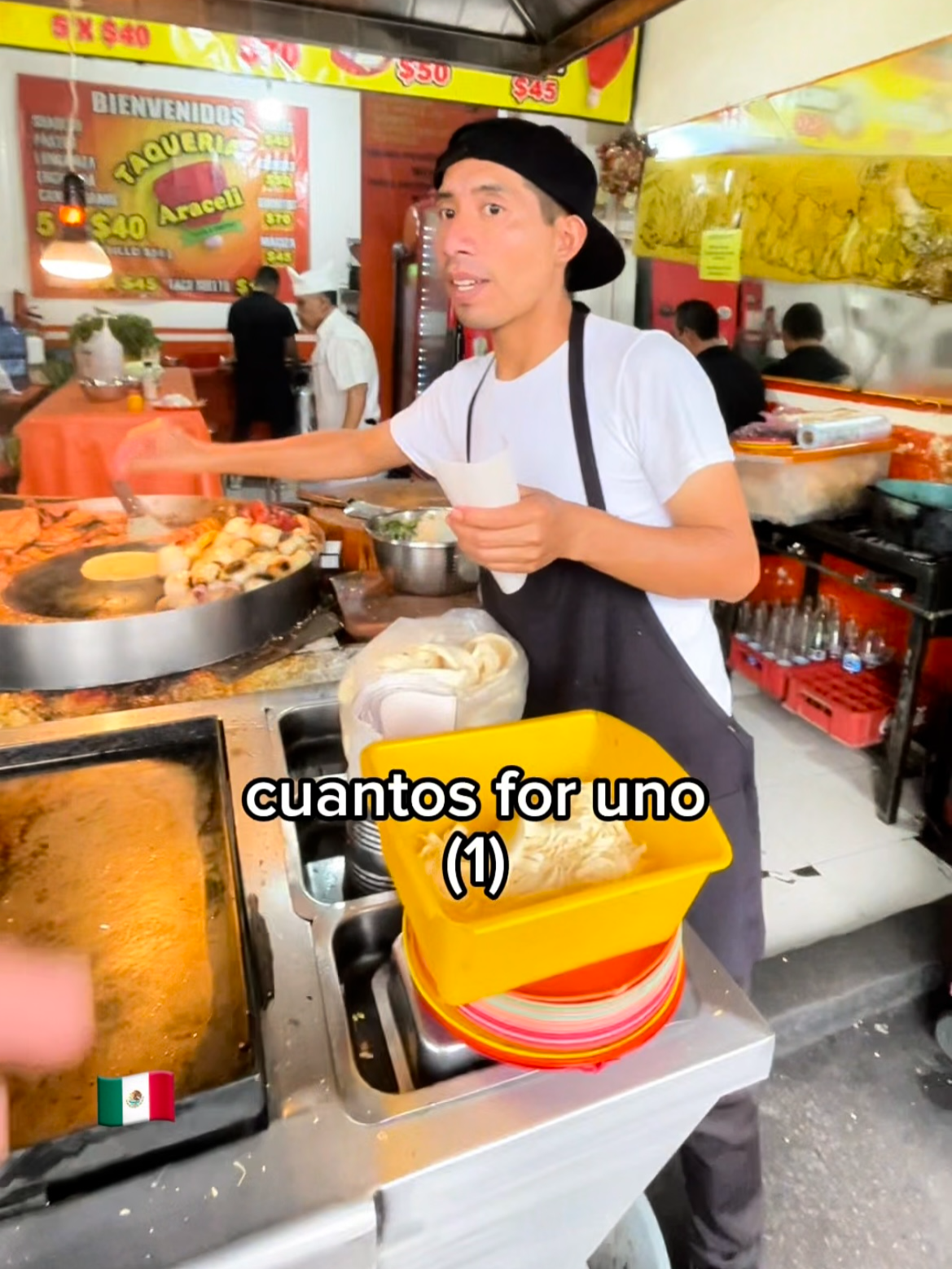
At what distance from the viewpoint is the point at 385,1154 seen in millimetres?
760

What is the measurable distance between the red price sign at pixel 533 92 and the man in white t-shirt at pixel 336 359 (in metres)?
1.82

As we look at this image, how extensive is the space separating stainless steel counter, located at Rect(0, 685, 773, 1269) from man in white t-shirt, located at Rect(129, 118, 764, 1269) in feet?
1.80

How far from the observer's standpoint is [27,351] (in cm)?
581

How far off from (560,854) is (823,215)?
165 inches

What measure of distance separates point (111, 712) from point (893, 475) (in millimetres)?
3494

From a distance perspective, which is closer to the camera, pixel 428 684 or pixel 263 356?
pixel 428 684

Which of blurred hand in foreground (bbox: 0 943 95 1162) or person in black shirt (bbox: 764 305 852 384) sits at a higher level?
person in black shirt (bbox: 764 305 852 384)

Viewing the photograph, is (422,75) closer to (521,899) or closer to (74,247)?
(74,247)

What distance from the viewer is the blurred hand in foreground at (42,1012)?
32.5 inches

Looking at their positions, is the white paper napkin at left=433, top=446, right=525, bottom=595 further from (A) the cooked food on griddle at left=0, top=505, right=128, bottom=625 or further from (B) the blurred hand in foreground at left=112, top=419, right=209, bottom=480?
(A) the cooked food on griddle at left=0, top=505, right=128, bottom=625

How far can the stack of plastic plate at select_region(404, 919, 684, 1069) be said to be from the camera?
2.65 ft

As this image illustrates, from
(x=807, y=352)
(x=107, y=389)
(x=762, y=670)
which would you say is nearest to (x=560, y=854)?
(x=762, y=670)

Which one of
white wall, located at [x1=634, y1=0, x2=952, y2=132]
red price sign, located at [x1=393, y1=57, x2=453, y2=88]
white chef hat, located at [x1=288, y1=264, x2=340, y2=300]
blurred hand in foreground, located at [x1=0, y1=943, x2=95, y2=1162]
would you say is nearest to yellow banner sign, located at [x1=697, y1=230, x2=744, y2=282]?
white wall, located at [x1=634, y1=0, x2=952, y2=132]

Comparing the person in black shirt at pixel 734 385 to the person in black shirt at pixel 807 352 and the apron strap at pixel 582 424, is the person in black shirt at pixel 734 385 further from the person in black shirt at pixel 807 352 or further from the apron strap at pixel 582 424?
the apron strap at pixel 582 424
